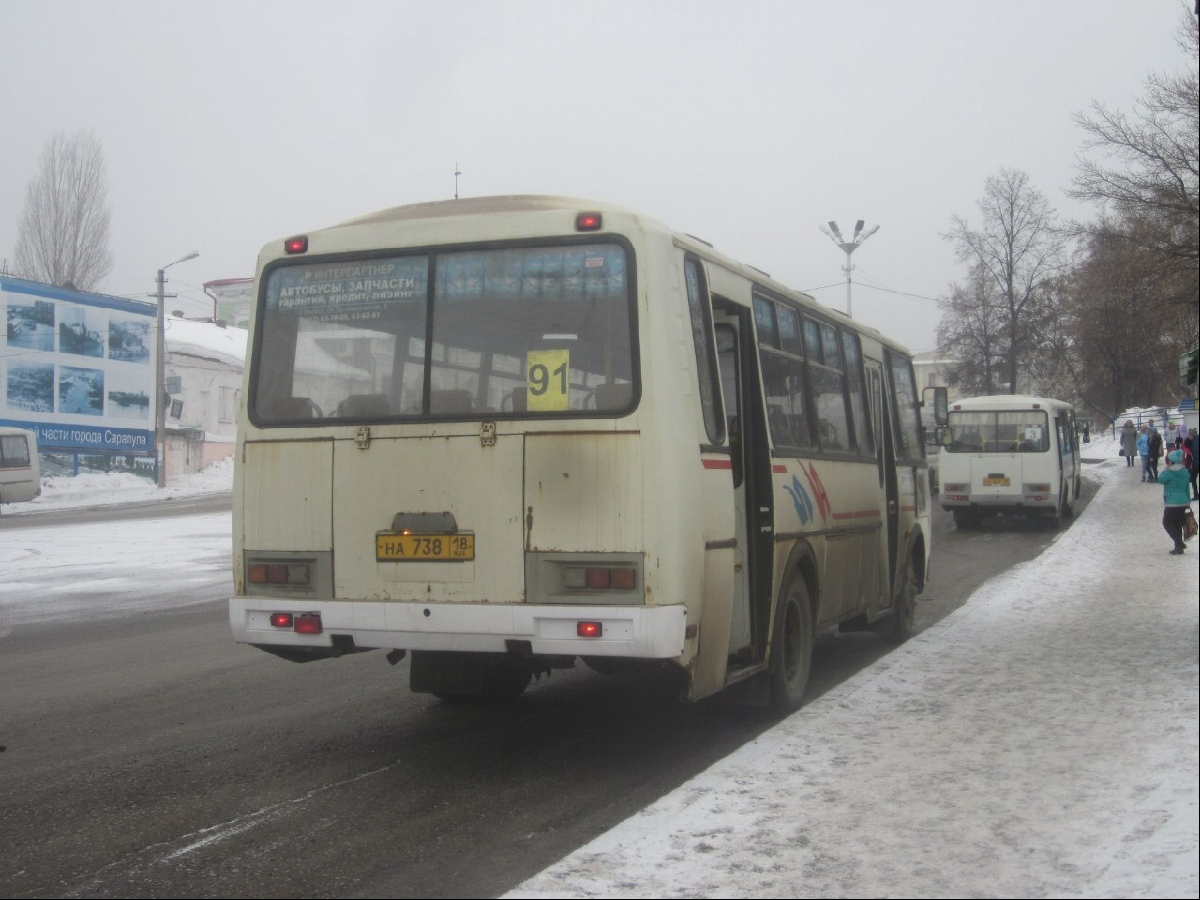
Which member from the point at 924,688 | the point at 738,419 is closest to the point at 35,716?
the point at 738,419

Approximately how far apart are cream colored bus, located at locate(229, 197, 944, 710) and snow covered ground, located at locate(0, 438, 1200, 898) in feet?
2.88

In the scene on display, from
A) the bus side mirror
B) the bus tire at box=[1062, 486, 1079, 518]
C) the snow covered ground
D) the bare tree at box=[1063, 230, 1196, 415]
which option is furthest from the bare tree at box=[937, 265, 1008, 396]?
the snow covered ground

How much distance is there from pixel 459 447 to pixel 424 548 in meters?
0.55

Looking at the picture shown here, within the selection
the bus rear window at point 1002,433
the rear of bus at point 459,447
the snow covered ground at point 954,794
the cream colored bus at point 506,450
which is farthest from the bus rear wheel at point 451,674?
the bus rear window at point 1002,433

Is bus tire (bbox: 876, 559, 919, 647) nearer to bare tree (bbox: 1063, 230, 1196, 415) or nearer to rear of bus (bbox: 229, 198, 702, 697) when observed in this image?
rear of bus (bbox: 229, 198, 702, 697)

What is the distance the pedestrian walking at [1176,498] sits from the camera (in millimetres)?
18266

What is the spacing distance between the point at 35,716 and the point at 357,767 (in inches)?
116

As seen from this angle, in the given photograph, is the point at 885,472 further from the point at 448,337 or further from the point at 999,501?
the point at 999,501

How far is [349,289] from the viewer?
24.1 ft

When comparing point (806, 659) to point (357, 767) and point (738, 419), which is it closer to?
point (738, 419)

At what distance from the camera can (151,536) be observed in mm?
26609

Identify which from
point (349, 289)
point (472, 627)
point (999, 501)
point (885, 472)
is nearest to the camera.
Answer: point (472, 627)

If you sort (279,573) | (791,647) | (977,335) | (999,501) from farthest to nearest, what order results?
1. (977,335)
2. (999,501)
3. (791,647)
4. (279,573)

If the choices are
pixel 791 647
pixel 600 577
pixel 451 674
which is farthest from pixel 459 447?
pixel 791 647
